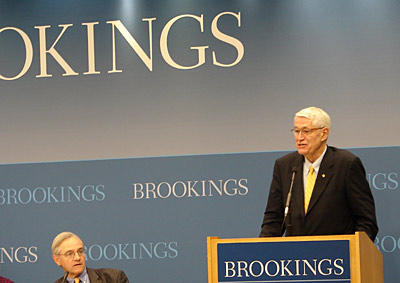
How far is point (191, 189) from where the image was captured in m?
5.13

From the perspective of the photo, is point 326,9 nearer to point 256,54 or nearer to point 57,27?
point 256,54

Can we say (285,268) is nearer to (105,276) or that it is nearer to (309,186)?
(309,186)

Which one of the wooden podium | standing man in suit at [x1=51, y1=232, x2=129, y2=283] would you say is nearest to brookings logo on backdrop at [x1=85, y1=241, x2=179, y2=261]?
standing man in suit at [x1=51, y1=232, x2=129, y2=283]

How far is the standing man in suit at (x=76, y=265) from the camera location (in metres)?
4.30

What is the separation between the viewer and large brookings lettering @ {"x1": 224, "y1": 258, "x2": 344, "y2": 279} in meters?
3.00

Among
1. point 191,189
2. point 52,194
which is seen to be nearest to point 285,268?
point 191,189

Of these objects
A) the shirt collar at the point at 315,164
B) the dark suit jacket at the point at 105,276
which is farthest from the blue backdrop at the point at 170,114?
the shirt collar at the point at 315,164

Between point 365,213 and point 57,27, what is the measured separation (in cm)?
272

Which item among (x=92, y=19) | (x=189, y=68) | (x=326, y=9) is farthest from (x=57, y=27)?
(x=326, y=9)

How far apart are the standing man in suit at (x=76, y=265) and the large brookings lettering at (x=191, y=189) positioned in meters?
0.89

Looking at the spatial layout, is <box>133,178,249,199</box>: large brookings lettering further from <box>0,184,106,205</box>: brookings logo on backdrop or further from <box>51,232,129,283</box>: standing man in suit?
<box>51,232,129,283</box>: standing man in suit

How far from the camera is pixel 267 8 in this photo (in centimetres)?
517

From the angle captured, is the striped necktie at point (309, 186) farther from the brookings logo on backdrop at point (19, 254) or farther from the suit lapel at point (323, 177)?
the brookings logo on backdrop at point (19, 254)

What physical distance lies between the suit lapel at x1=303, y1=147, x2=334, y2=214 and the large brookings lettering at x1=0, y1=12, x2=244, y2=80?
1516 millimetres
